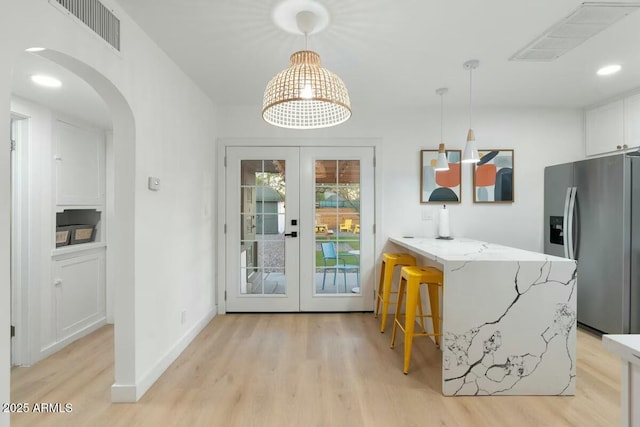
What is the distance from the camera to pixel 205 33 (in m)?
2.17

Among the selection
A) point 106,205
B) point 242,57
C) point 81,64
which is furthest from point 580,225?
point 106,205

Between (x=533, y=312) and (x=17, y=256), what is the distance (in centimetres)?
376

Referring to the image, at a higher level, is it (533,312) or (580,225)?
(580,225)

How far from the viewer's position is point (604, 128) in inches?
134

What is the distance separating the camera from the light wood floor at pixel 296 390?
72.2 inches

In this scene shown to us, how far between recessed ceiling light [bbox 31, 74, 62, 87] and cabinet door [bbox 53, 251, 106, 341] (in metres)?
1.44

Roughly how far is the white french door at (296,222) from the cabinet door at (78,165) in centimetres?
127

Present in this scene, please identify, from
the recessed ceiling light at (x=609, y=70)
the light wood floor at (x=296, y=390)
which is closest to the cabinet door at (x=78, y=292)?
the light wood floor at (x=296, y=390)

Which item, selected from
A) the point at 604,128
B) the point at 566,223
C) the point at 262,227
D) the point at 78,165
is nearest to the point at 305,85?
the point at 262,227

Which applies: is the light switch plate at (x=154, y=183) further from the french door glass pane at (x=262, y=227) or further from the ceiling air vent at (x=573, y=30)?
the ceiling air vent at (x=573, y=30)

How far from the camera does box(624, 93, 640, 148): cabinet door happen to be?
3.09 meters

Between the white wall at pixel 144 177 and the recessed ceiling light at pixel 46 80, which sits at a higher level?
the recessed ceiling light at pixel 46 80

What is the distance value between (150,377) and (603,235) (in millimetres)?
3862

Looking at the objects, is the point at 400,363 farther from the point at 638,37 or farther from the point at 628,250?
the point at 638,37
